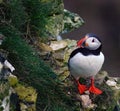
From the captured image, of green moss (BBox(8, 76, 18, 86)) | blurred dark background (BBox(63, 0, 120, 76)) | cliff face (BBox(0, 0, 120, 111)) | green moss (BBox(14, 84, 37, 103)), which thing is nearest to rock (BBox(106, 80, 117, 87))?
cliff face (BBox(0, 0, 120, 111))

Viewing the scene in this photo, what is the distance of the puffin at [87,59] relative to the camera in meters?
6.61

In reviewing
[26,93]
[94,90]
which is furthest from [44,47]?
[26,93]

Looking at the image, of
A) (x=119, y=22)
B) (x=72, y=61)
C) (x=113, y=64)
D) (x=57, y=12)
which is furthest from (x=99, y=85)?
(x=119, y=22)

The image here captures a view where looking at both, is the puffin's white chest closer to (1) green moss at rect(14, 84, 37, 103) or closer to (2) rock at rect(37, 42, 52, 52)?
(2) rock at rect(37, 42, 52, 52)

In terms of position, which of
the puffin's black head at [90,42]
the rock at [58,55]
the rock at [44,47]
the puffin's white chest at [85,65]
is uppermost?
the puffin's black head at [90,42]

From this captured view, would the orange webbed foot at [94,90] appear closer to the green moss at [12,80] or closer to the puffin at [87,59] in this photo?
the puffin at [87,59]

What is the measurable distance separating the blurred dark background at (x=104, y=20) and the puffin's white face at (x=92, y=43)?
690 centimetres

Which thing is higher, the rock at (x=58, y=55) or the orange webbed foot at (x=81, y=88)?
the rock at (x=58, y=55)

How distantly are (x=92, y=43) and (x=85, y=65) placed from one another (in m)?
0.19

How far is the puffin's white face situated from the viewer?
21.6 feet

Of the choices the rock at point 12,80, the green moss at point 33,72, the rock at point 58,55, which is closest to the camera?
the rock at point 12,80

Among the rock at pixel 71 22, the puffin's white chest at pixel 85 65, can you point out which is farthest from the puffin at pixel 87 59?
the rock at pixel 71 22

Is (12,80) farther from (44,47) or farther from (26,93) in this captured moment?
(44,47)

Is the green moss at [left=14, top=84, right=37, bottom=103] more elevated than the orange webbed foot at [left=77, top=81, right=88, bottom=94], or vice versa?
the orange webbed foot at [left=77, top=81, right=88, bottom=94]
